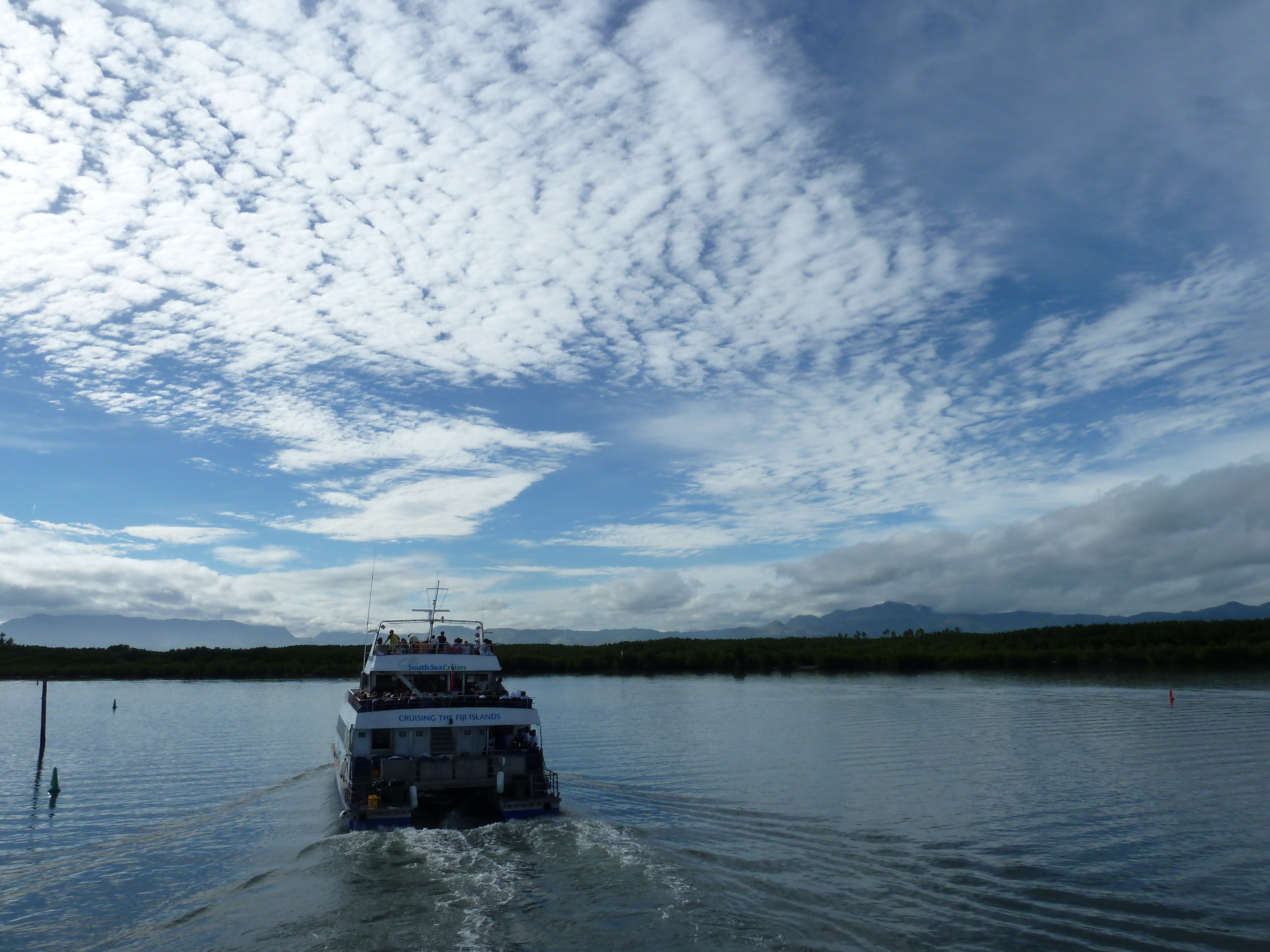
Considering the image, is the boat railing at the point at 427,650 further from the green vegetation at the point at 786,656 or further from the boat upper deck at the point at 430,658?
the green vegetation at the point at 786,656

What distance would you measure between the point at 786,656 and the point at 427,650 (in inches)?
4284

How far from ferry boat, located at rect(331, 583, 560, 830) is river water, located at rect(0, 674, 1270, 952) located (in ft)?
3.61

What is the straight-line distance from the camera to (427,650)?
103ft

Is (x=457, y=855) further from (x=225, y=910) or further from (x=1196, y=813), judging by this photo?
(x=1196, y=813)

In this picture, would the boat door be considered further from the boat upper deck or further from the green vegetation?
the green vegetation

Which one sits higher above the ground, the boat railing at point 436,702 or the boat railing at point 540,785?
the boat railing at point 436,702

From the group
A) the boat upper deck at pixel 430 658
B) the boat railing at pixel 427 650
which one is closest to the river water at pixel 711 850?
the boat upper deck at pixel 430 658

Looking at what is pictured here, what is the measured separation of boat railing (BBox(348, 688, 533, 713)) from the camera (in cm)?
2672

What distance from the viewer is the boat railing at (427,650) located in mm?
31312

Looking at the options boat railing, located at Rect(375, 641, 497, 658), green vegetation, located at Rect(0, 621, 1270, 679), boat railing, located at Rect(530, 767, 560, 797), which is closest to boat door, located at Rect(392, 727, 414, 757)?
boat railing, located at Rect(375, 641, 497, 658)

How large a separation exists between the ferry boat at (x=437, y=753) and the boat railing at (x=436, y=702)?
0.12 feet

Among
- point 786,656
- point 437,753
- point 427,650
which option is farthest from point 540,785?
point 786,656

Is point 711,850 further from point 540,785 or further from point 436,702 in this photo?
point 436,702

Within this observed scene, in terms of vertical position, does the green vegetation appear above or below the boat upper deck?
below
